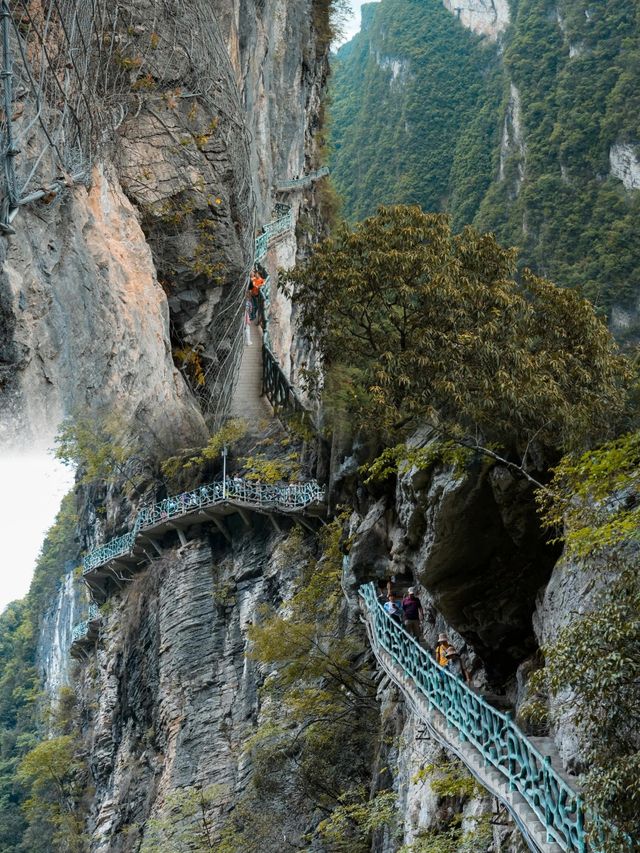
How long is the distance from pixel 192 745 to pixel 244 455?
21.6 ft

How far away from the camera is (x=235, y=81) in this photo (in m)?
20.4

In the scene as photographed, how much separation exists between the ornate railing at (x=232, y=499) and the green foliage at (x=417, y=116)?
4877 centimetres

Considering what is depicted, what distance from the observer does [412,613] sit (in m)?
12.7

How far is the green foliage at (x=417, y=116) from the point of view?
264 ft

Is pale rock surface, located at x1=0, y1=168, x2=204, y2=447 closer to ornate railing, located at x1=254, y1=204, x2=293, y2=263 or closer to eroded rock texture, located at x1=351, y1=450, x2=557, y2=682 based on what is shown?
eroded rock texture, located at x1=351, y1=450, x2=557, y2=682

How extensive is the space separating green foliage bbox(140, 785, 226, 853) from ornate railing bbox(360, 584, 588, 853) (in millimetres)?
6343

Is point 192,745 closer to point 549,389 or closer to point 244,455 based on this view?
point 244,455

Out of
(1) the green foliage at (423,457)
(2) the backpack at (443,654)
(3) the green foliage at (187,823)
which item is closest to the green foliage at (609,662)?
(2) the backpack at (443,654)

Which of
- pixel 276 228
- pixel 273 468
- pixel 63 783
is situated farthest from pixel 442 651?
pixel 276 228

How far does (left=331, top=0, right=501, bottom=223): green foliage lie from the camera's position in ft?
264

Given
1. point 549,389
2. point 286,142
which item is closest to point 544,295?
point 549,389

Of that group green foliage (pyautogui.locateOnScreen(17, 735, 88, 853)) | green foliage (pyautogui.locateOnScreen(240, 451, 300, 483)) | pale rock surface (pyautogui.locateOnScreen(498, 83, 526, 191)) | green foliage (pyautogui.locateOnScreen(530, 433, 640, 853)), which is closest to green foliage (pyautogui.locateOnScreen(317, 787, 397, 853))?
green foliage (pyautogui.locateOnScreen(530, 433, 640, 853))

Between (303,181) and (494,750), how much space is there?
25521 mm

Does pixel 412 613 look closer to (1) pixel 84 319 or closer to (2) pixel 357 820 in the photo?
(2) pixel 357 820
